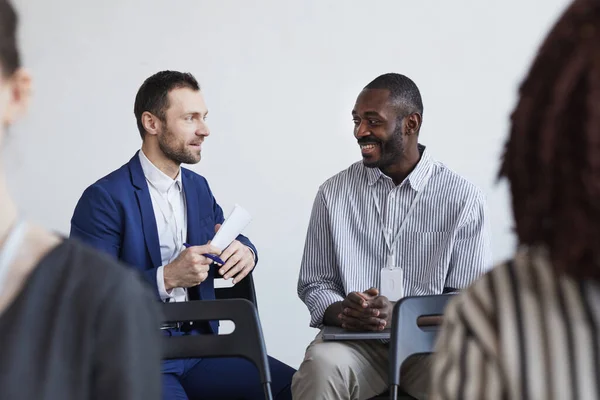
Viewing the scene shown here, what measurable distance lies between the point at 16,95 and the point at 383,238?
2.04 meters

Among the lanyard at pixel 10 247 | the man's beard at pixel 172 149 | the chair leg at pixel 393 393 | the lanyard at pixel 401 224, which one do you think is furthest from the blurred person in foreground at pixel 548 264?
the man's beard at pixel 172 149

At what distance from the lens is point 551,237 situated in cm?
76

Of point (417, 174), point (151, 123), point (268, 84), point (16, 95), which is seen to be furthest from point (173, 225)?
point (16, 95)

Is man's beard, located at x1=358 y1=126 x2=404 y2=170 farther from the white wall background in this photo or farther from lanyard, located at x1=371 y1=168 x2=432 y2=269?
the white wall background

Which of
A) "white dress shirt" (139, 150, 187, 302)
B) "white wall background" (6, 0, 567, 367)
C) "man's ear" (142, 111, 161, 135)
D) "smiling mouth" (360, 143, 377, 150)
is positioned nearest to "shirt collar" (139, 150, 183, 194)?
"white dress shirt" (139, 150, 187, 302)

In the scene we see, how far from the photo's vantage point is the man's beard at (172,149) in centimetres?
302

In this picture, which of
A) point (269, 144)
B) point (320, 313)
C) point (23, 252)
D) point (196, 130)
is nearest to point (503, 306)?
point (23, 252)

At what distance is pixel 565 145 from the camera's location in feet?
2.41

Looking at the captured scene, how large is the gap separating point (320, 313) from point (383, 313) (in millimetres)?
307

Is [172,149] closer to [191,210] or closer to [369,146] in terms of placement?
[191,210]

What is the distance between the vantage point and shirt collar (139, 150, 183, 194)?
2914 millimetres

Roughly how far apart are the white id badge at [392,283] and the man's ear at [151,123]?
1.06m

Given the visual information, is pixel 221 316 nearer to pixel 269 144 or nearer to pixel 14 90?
pixel 14 90

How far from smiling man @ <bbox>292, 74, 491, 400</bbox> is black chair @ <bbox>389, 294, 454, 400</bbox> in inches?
19.3
